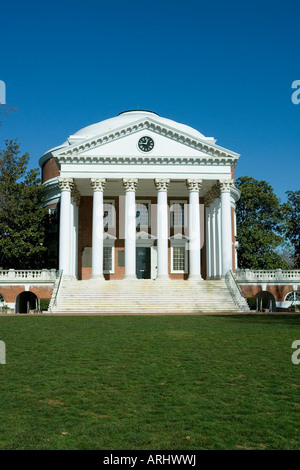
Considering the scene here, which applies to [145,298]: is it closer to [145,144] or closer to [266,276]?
[266,276]

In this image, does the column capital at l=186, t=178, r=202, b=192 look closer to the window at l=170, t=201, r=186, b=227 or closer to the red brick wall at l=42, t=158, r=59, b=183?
the window at l=170, t=201, r=186, b=227

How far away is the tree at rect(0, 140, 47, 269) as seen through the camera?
4247 centimetres

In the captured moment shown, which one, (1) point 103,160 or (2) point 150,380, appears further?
(1) point 103,160

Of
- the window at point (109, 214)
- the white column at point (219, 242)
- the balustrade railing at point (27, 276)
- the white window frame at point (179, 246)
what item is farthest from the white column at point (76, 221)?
the white column at point (219, 242)

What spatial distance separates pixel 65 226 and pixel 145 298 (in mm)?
9973

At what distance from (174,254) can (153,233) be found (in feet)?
9.87

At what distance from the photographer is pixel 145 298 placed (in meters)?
33.3

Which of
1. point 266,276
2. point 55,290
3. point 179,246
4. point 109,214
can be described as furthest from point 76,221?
point 266,276

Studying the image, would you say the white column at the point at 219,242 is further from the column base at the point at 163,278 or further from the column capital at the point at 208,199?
the column base at the point at 163,278

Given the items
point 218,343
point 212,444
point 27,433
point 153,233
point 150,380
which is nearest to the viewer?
point 212,444

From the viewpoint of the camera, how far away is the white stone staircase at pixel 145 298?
31500 millimetres
